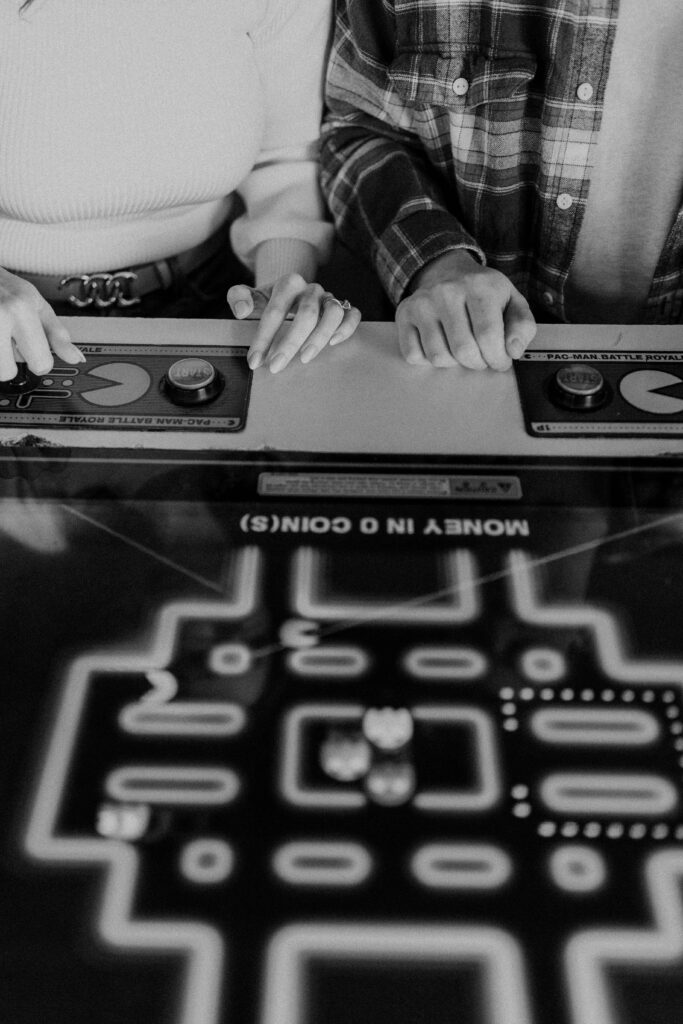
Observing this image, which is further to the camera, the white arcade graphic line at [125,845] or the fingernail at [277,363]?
the fingernail at [277,363]

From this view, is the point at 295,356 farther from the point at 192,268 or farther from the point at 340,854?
the point at 340,854

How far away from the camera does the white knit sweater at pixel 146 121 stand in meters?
0.90

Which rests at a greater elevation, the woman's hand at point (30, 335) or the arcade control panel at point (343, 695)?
the woman's hand at point (30, 335)

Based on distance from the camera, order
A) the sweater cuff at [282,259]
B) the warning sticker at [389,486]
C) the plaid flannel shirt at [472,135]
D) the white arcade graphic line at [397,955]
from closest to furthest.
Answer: the white arcade graphic line at [397,955] < the warning sticker at [389,486] < the plaid flannel shirt at [472,135] < the sweater cuff at [282,259]

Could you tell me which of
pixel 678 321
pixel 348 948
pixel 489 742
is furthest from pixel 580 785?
pixel 678 321

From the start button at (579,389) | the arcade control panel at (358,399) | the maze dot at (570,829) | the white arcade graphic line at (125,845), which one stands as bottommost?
the white arcade graphic line at (125,845)

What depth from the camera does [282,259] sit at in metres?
1.13

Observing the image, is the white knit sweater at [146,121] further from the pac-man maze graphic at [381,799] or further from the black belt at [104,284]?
the pac-man maze graphic at [381,799]

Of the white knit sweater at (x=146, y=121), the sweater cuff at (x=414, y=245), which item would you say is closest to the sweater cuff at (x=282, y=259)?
the white knit sweater at (x=146, y=121)

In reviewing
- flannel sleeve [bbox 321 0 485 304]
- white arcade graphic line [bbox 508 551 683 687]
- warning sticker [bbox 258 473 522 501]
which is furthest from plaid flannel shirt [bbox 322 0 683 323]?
white arcade graphic line [bbox 508 551 683 687]

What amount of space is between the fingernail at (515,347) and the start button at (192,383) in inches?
10.8

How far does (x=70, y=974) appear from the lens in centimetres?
48

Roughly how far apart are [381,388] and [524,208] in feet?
1.45

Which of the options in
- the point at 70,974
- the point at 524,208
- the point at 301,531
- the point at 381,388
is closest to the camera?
the point at 70,974
